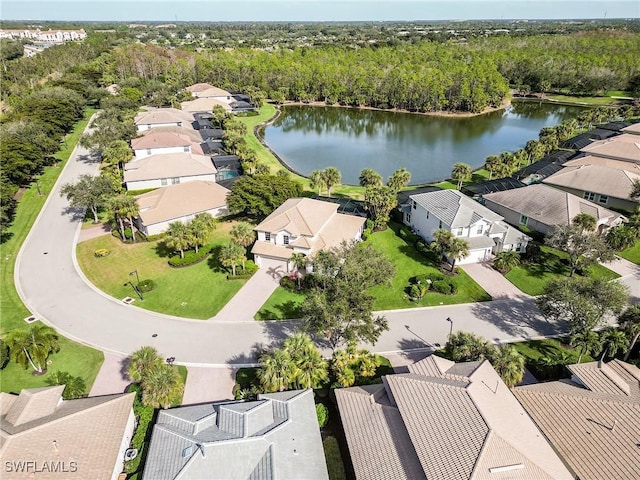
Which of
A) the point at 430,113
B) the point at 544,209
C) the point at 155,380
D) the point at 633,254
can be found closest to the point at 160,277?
the point at 155,380

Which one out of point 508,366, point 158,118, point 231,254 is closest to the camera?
point 508,366

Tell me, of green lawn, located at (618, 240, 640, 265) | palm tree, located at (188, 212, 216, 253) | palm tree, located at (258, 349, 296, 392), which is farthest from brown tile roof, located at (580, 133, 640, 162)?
palm tree, located at (258, 349, 296, 392)

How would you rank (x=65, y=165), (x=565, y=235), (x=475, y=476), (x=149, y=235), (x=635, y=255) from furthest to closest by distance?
(x=65, y=165) → (x=149, y=235) → (x=635, y=255) → (x=565, y=235) → (x=475, y=476)

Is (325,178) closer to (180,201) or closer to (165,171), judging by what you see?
(180,201)

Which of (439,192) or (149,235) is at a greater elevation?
(439,192)

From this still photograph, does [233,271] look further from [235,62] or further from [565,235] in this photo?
[235,62]

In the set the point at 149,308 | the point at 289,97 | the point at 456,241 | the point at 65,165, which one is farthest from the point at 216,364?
the point at 289,97
